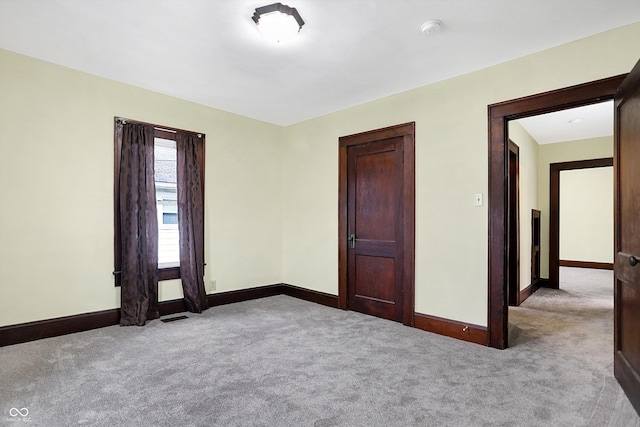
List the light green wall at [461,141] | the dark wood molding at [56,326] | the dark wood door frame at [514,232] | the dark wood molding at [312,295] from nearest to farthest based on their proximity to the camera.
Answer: the light green wall at [461,141]
the dark wood molding at [56,326]
the dark wood molding at [312,295]
the dark wood door frame at [514,232]

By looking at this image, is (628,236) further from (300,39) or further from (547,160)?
(547,160)

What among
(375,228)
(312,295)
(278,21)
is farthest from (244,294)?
(278,21)

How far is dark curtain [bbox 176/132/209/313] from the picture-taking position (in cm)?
417

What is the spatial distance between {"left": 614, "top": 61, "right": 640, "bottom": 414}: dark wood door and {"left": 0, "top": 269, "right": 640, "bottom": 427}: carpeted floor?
23 centimetres

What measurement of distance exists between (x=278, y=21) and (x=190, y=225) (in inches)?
106

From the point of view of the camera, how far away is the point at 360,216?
431cm

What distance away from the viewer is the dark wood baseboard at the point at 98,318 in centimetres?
308

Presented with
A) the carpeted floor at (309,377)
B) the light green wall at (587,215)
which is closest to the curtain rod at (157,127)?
the carpeted floor at (309,377)

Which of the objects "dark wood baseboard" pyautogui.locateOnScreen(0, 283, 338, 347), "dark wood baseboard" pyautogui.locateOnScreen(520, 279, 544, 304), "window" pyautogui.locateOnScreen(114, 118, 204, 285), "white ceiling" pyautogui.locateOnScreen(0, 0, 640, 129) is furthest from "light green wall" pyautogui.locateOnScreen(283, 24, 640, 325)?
"window" pyautogui.locateOnScreen(114, 118, 204, 285)

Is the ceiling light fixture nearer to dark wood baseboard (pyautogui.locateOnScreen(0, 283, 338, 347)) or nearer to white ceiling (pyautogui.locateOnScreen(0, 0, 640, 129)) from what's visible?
white ceiling (pyautogui.locateOnScreen(0, 0, 640, 129))

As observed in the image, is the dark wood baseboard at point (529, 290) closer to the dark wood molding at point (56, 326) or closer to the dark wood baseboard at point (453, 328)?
the dark wood baseboard at point (453, 328)

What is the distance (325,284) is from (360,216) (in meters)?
1.13

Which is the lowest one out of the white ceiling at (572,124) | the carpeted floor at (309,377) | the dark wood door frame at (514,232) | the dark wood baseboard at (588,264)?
the dark wood baseboard at (588,264)

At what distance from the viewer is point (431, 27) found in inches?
101
